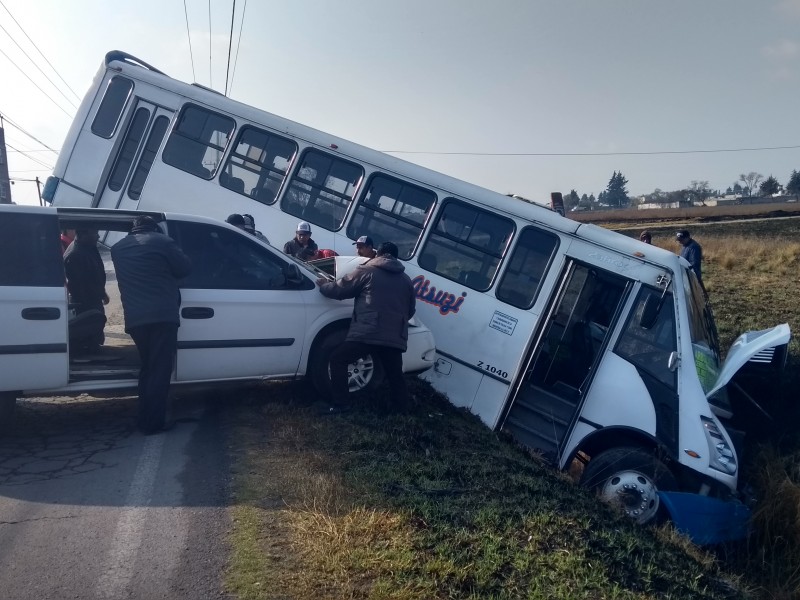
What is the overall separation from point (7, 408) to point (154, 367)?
4.26ft

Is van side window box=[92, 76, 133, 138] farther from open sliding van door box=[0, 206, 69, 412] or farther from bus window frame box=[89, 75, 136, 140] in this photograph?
open sliding van door box=[0, 206, 69, 412]

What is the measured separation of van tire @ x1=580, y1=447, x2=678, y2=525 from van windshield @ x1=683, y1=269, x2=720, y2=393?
1.03 meters

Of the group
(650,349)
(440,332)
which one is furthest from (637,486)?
(440,332)

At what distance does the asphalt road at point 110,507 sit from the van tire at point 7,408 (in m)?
0.16

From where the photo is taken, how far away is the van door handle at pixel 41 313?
666 centimetres

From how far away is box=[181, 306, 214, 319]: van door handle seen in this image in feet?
24.2

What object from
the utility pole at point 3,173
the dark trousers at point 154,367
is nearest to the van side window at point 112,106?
the dark trousers at point 154,367

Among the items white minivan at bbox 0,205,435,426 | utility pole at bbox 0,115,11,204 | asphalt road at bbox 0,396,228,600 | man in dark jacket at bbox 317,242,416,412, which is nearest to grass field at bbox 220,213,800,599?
asphalt road at bbox 0,396,228,600

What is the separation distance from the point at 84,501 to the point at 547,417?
5.29 metres

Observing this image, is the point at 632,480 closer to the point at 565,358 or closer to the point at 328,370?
the point at 565,358

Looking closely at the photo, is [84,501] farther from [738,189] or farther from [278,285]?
[738,189]

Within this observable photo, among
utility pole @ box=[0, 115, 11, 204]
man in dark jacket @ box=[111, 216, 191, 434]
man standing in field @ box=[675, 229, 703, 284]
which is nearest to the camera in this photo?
man in dark jacket @ box=[111, 216, 191, 434]

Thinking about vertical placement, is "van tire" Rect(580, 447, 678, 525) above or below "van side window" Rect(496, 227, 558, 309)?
below

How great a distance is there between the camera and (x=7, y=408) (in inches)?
271
